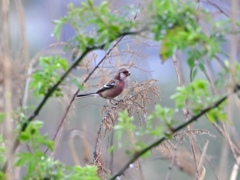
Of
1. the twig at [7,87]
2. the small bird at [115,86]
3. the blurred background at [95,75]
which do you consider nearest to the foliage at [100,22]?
the blurred background at [95,75]

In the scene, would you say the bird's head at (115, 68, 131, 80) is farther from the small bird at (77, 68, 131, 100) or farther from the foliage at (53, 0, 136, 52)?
the foliage at (53, 0, 136, 52)

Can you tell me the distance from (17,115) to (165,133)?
1.04ft

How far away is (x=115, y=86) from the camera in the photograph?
8.29 feet

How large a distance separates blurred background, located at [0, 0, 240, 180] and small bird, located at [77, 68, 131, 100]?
0.04 meters

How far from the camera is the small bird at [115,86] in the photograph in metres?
2.39

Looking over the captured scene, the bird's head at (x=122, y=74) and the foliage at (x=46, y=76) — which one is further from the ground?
the bird's head at (x=122, y=74)

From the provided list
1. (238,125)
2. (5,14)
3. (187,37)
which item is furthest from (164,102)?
(187,37)

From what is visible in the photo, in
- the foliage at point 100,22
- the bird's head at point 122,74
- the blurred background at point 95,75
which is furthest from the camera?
the bird's head at point 122,74

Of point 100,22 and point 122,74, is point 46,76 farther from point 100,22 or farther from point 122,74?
point 122,74

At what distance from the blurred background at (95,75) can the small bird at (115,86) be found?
0.14ft

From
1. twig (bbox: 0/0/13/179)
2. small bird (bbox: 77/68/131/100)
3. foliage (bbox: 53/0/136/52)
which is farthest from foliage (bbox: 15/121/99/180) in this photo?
small bird (bbox: 77/68/131/100)

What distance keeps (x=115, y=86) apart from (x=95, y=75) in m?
0.41

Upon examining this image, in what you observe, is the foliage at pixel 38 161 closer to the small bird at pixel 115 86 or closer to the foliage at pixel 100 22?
the foliage at pixel 100 22

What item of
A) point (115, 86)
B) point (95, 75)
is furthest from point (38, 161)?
point (115, 86)
